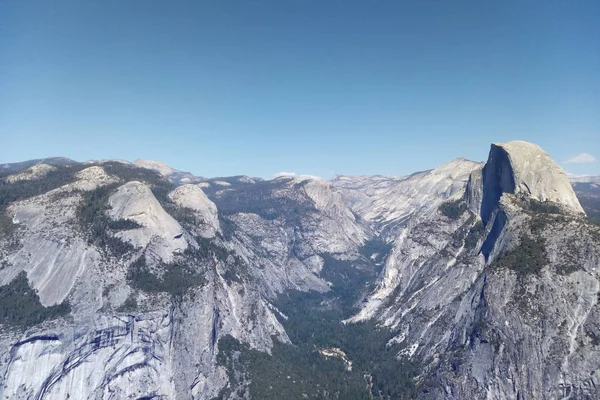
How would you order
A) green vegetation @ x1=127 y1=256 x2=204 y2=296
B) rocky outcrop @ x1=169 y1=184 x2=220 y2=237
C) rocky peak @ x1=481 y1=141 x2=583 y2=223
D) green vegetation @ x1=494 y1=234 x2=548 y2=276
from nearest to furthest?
green vegetation @ x1=494 y1=234 x2=548 y2=276 → green vegetation @ x1=127 y1=256 x2=204 y2=296 → rocky peak @ x1=481 y1=141 x2=583 y2=223 → rocky outcrop @ x1=169 y1=184 x2=220 y2=237

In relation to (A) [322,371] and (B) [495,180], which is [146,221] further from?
(B) [495,180]

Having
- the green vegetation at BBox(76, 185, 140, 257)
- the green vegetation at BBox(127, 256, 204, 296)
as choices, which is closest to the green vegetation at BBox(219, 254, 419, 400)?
the green vegetation at BBox(127, 256, 204, 296)

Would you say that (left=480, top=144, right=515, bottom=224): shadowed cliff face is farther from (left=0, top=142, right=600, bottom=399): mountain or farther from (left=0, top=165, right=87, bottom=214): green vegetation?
(left=0, top=165, right=87, bottom=214): green vegetation

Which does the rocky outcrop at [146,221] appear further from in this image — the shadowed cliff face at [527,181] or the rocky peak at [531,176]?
the rocky peak at [531,176]

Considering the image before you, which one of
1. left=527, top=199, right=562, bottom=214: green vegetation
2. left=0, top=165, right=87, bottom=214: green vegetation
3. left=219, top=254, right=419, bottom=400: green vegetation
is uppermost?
left=0, top=165, right=87, bottom=214: green vegetation

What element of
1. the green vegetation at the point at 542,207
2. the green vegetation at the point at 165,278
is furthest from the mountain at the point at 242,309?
the green vegetation at the point at 542,207

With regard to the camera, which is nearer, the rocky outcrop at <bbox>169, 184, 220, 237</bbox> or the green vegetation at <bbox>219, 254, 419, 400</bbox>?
the green vegetation at <bbox>219, 254, 419, 400</bbox>

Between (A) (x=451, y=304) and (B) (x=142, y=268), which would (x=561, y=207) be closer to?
(A) (x=451, y=304)
